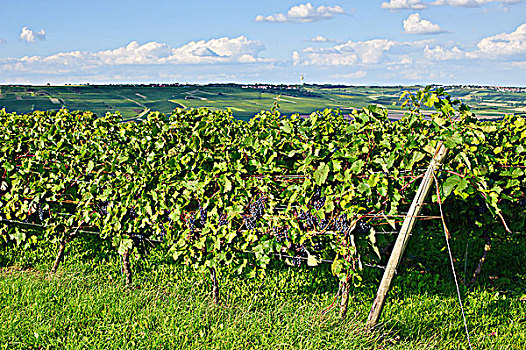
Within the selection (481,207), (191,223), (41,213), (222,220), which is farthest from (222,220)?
(481,207)

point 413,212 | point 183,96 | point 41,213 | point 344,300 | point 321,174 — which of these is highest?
point 183,96

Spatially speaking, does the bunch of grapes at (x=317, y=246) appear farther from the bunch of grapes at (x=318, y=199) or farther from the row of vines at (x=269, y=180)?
the bunch of grapes at (x=318, y=199)

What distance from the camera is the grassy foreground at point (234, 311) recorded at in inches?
151

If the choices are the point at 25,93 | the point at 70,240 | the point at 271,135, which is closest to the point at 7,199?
the point at 70,240

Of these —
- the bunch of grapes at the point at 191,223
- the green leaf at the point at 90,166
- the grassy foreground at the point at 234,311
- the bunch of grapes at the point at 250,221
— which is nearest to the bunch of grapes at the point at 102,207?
the green leaf at the point at 90,166

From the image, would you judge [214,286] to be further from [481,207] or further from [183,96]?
[183,96]

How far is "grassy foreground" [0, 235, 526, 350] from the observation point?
12.6 ft

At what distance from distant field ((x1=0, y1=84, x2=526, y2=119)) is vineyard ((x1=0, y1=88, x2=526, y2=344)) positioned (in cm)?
1874

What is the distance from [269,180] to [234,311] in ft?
4.27

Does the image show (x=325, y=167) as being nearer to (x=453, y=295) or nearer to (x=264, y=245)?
(x=264, y=245)

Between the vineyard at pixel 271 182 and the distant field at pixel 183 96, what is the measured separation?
18.7 meters

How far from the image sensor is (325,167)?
13.1ft

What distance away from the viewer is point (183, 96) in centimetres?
3092

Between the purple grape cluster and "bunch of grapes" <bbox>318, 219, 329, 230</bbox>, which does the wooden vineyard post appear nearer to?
"bunch of grapes" <bbox>318, 219, 329, 230</bbox>
